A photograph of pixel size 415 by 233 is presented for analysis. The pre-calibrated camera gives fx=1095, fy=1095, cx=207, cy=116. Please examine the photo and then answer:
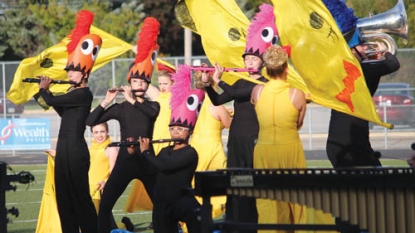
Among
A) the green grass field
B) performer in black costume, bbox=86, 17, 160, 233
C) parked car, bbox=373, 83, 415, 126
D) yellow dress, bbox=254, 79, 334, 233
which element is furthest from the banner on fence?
yellow dress, bbox=254, 79, 334, 233

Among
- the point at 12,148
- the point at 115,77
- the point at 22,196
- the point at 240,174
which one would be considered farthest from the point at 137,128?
the point at 115,77

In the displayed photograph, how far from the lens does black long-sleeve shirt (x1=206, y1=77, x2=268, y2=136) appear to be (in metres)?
9.51

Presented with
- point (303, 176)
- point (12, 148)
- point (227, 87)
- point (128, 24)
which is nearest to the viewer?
point (303, 176)

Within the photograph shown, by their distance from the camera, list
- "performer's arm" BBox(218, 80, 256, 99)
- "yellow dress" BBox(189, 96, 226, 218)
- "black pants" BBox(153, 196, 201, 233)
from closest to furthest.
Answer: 1. "black pants" BBox(153, 196, 201, 233)
2. "performer's arm" BBox(218, 80, 256, 99)
3. "yellow dress" BBox(189, 96, 226, 218)

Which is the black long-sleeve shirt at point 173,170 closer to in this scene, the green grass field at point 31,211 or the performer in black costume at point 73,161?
the performer in black costume at point 73,161

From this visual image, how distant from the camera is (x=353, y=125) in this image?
388 inches

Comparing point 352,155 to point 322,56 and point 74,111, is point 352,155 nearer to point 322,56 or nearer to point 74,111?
point 322,56

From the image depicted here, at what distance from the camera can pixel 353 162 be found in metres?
9.81

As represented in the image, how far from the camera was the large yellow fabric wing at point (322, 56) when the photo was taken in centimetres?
920

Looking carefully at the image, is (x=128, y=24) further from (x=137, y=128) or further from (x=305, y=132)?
(x=137, y=128)

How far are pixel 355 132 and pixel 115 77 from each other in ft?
60.5

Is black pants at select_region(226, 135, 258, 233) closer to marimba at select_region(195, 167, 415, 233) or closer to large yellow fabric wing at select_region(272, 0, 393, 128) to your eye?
large yellow fabric wing at select_region(272, 0, 393, 128)

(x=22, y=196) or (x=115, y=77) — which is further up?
(x=115, y=77)

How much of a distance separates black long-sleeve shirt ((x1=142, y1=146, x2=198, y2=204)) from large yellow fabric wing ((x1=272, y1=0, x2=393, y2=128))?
1.21m
